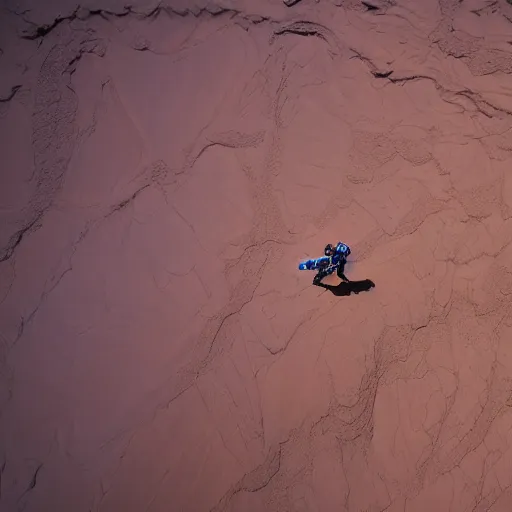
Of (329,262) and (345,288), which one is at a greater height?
(329,262)

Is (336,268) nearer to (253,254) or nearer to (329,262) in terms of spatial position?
(329,262)

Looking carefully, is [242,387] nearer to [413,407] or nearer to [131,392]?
[131,392]

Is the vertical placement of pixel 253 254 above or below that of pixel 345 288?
above

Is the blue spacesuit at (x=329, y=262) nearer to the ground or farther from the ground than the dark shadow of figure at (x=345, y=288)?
farther from the ground

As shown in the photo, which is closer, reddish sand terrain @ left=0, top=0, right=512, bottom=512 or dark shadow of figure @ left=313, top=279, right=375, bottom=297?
reddish sand terrain @ left=0, top=0, right=512, bottom=512

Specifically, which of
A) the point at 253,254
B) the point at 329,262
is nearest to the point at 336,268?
the point at 329,262

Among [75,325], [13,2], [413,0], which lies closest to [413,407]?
[75,325]

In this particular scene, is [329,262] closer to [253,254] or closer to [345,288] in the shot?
[345,288]

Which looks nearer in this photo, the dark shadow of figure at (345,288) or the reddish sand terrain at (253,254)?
the reddish sand terrain at (253,254)

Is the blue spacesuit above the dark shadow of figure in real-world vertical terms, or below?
above

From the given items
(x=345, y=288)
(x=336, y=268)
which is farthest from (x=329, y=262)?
(x=345, y=288)
